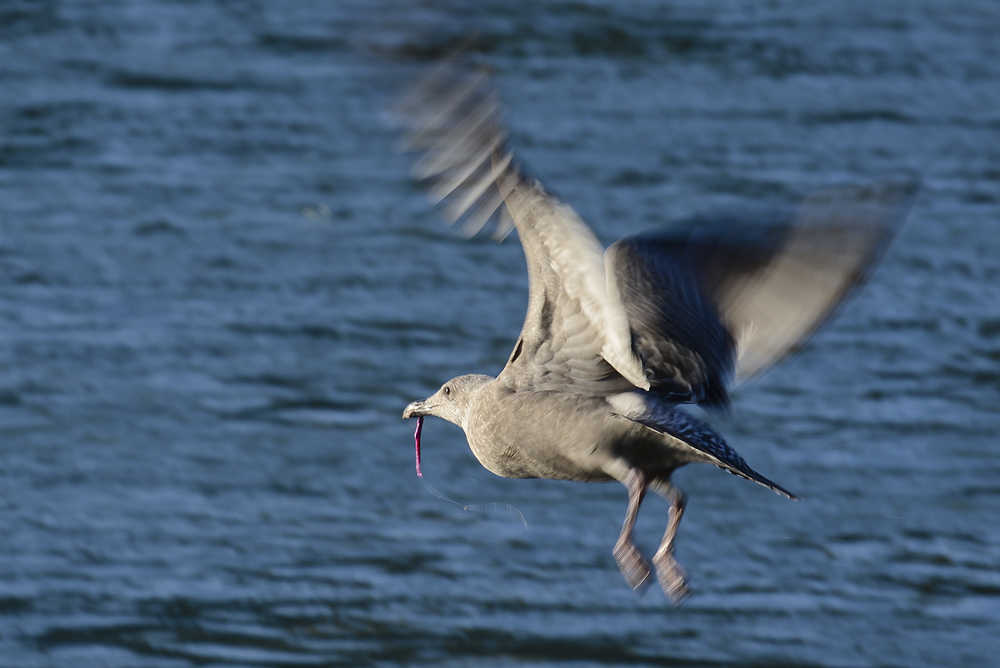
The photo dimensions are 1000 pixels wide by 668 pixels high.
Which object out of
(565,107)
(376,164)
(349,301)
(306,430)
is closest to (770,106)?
(565,107)

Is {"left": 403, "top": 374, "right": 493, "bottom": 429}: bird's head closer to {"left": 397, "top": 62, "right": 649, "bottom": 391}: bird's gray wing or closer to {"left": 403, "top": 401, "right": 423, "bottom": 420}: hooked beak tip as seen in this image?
{"left": 403, "top": 401, "right": 423, "bottom": 420}: hooked beak tip

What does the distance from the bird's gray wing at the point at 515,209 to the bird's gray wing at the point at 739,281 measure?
0.12m

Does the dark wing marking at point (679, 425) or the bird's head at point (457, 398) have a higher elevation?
the dark wing marking at point (679, 425)

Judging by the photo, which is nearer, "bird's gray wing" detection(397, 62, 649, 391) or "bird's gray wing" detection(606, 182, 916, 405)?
"bird's gray wing" detection(397, 62, 649, 391)

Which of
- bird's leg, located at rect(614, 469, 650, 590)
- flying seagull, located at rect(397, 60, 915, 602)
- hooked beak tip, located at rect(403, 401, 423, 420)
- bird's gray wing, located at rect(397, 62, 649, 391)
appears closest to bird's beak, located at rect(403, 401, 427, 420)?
Answer: hooked beak tip, located at rect(403, 401, 423, 420)

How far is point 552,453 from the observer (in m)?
6.94

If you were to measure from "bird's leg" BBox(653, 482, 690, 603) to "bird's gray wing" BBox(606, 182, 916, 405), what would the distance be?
1.20 feet

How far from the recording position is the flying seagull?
6.63 meters

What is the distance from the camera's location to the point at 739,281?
23.2 ft

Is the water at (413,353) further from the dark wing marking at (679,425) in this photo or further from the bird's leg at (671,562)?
the bird's leg at (671,562)

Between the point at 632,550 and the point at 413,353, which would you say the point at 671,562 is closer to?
the point at 632,550

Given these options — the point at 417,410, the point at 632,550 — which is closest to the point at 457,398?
the point at 417,410

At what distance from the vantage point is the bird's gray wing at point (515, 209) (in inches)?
256

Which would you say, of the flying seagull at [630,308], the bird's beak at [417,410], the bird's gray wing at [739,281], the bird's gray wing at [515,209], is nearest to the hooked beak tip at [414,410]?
the bird's beak at [417,410]
